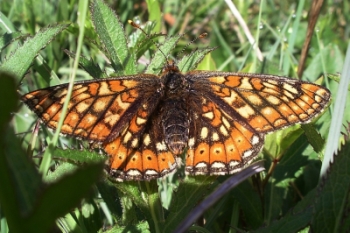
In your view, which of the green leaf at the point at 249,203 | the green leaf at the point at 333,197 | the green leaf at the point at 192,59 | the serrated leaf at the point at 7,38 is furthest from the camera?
the green leaf at the point at 249,203

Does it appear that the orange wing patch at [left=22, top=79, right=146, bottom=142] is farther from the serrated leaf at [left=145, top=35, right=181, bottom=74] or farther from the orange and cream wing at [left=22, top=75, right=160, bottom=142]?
the serrated leaf at [left=145, top=35, right=181, bottom=74]

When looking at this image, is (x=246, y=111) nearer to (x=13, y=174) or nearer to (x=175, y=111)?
(x=175, y=111)

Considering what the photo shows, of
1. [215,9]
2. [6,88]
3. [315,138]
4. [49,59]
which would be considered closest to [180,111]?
[315,138]

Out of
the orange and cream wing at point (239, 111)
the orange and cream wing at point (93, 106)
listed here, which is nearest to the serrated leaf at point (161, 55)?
the orange and cream wing at point (93, 106)

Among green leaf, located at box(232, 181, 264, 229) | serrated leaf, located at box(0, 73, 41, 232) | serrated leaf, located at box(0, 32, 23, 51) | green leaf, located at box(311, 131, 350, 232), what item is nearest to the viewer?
serrated leaf, located at box(0, 73, 41, 232)

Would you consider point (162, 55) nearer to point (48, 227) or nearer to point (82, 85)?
point (82, 85)

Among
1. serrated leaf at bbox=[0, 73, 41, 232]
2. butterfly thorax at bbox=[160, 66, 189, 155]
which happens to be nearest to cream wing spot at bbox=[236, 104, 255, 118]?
butterfly thorax at bbox=[160, 66, 189, 155]

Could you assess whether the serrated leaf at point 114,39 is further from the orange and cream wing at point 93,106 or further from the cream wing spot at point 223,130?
the cream wing spot at point 223,130
